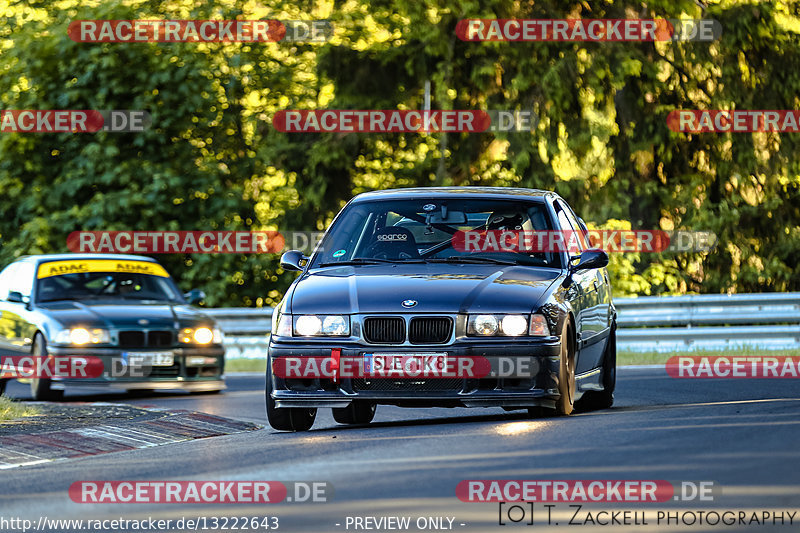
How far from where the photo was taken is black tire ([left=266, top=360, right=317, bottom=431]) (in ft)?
35.8

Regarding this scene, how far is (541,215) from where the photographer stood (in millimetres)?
11898

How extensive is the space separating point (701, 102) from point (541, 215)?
17.6 meters

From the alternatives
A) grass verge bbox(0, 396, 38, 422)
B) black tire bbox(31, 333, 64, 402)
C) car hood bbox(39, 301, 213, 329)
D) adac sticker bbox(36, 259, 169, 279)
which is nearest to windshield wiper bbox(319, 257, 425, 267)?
grass verge bbox(0, 396, 38, 422)

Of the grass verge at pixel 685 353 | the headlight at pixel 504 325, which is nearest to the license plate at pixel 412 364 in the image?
the headlight at pixel 504 325

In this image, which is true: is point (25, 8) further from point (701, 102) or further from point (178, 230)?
point (701, 102)

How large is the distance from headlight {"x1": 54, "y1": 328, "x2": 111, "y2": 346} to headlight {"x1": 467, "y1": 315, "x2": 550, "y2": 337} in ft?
23.1

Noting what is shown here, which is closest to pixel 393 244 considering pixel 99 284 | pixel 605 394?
pixel 605 394

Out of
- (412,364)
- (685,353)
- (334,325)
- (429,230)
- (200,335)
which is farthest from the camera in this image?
(685,353)

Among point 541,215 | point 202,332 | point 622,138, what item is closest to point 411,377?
point 541,215

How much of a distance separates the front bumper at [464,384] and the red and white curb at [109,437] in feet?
5.17

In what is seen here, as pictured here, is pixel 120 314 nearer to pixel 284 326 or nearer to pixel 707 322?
pixel 284 326

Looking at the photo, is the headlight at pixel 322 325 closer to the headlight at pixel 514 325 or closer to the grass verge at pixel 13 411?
the headlight at pixel 514 325

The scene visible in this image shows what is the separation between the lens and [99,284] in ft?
58.2

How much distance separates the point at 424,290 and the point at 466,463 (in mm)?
2091
